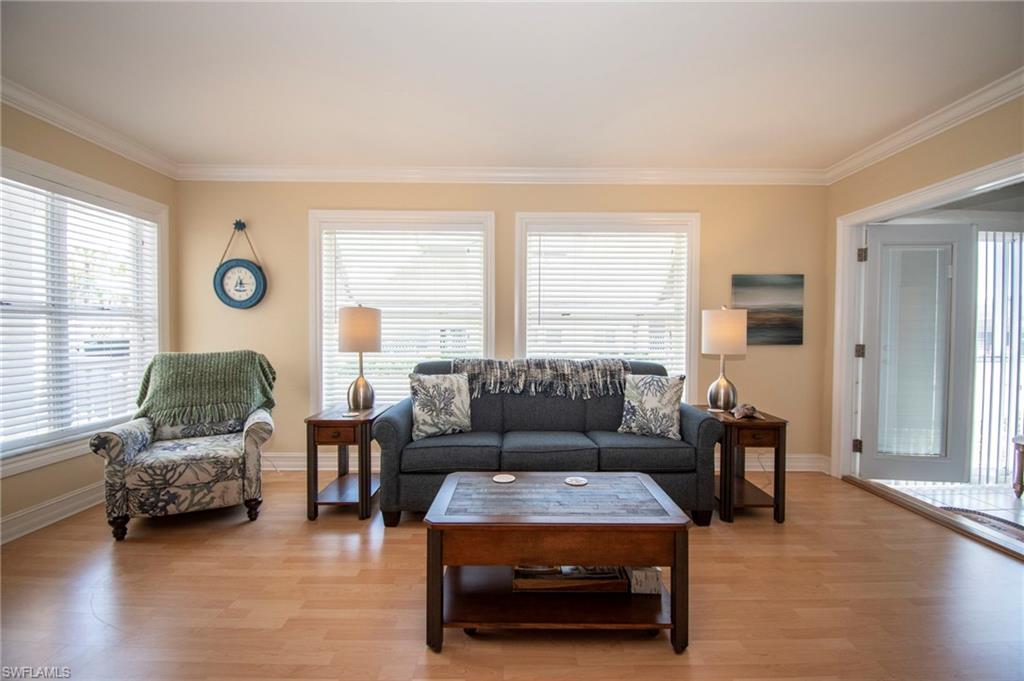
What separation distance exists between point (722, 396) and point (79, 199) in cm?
467

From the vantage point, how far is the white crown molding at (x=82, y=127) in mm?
2535

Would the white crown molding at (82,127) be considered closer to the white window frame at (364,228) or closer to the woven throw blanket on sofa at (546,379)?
the white window frame at (364,228)

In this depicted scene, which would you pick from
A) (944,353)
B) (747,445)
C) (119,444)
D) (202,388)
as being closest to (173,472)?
(119,444)

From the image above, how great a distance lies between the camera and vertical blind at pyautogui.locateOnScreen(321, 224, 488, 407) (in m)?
3.80

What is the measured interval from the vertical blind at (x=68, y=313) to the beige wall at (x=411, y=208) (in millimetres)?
378

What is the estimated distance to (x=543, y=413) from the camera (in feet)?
10.9

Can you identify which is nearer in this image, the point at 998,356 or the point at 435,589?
the point at 435,589

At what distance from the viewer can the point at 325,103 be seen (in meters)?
2.67

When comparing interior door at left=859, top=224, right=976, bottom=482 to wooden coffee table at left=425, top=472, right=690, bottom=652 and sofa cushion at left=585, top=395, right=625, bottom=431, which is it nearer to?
sofa cushion at left=585, top=395, right=625, bottom=431

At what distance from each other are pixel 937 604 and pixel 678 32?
286 centimetres

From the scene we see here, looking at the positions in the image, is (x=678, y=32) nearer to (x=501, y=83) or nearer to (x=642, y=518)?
(x=501, y=83)

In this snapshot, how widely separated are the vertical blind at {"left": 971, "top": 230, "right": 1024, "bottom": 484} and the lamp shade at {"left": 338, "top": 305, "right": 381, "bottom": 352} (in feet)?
16.1

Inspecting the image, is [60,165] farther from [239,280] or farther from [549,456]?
[549,456]
